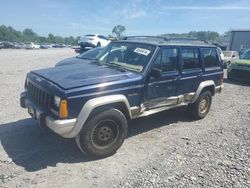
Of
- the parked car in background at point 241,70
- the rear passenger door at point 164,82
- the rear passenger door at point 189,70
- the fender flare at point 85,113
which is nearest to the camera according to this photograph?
the fender flare at point 85,113

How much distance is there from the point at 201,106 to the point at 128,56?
2568 millimetres

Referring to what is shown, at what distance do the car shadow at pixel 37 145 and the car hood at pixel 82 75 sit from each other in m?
1.26

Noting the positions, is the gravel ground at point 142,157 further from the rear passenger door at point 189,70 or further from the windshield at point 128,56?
the windshield at point 128,56

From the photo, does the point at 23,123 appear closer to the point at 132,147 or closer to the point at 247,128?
the point at 132,147

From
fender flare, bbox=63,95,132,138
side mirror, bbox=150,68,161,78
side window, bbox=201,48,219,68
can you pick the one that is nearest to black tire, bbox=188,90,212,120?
side window, bbox=201,48,219,68

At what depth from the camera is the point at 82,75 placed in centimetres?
420

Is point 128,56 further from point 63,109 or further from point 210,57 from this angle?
point 210,57

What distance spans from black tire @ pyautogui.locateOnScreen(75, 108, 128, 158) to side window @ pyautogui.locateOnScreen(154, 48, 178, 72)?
4.43 ft

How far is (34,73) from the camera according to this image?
4660 millimetres

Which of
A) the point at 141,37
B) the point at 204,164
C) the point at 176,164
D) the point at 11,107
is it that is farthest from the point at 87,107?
the point at 11,107

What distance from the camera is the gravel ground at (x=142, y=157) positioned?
364 cm

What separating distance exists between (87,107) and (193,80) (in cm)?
295

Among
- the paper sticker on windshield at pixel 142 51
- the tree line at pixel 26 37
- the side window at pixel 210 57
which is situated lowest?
the tree line at pixel 26 37

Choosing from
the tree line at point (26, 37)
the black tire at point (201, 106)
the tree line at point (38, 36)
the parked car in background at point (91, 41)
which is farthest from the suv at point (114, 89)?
the tree line at point (26, 37)
